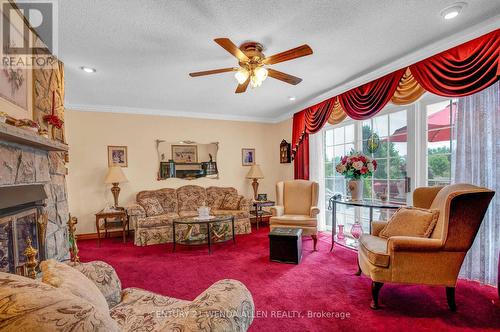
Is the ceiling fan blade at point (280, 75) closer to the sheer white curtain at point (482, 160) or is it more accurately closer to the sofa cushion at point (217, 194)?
the sheer white curtain at point (482, 160)

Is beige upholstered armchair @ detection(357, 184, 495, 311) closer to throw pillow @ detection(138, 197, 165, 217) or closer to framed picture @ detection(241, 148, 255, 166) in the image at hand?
throw pillow @ detection(138, 197, 165, 217)

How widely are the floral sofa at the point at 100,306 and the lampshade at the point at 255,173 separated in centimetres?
393

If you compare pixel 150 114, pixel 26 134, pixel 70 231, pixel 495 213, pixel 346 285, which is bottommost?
pixel 346 285

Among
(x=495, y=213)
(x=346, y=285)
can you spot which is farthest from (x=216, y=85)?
(x=495, y=213)

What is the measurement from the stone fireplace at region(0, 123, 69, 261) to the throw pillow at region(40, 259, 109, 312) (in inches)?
29.9

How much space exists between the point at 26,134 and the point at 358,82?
11.8 feet

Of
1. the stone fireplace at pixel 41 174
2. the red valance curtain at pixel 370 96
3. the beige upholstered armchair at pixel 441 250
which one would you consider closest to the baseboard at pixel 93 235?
the stone fireplace at pixel 41 174

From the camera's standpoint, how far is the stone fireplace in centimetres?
153

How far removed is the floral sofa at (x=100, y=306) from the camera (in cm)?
55

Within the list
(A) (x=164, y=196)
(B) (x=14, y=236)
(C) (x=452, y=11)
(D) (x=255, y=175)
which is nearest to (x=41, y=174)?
(B) (x=14, y=236)

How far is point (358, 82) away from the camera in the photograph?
11.2ft

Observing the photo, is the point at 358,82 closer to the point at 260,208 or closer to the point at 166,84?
the point at 166,84

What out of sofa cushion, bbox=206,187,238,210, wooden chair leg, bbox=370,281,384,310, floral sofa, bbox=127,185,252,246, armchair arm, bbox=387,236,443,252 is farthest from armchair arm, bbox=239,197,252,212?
armchair arm, bbox=387,236,443,252

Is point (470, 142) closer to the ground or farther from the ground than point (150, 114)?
closer to the ground
